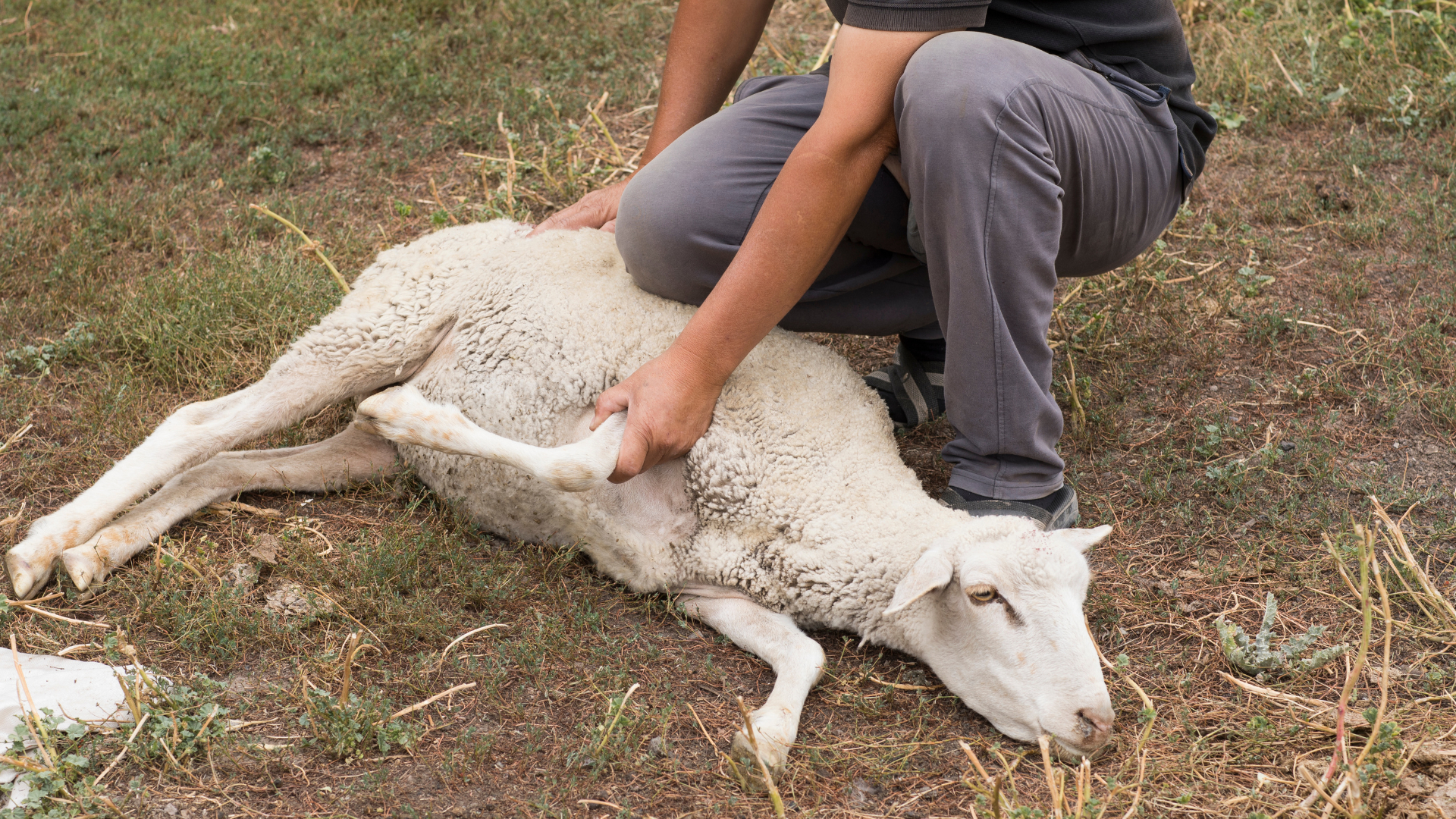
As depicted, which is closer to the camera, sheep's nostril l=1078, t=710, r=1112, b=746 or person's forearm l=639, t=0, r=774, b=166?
sheep's nostril l=1078, t=710, r=1112, b=746

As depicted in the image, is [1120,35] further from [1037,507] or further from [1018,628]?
[1018,628]

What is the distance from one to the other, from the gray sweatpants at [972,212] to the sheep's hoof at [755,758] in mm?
834

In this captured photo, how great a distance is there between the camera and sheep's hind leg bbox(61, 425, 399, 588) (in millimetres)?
2682

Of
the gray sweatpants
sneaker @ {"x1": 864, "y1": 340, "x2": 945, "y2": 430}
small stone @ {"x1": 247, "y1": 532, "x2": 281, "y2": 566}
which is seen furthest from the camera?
sneaker @ {"x1": 864, "y1": 340, "x2": 945, "y2": 430}

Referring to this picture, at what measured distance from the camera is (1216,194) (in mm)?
4645

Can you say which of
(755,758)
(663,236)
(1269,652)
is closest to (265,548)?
(663,236)

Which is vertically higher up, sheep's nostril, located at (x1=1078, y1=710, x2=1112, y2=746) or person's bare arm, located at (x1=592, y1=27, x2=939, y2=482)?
person's bare arm, located at (x1=592, y1=27, x2=939, y2=482)

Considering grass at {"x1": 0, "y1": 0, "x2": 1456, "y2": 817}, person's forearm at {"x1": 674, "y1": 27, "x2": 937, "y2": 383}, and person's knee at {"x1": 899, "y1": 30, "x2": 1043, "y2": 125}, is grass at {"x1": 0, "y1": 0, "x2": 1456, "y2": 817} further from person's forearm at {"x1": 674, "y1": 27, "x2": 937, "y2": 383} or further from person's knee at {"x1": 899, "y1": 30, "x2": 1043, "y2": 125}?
person's knee at {"x1": 899, "y1": 30, "x2": 1043, "y2": 125}

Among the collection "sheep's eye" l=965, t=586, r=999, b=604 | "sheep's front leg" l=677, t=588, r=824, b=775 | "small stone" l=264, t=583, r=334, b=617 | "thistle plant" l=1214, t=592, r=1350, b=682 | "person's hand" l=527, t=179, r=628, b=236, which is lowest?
"thistle plant" l=1214, t=592, r=1350, b=682

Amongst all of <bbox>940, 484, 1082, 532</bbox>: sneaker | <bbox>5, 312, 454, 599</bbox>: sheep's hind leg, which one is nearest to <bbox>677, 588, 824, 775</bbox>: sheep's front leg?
<bbox>940, 484, 1082, 532</bbox>: sneaker

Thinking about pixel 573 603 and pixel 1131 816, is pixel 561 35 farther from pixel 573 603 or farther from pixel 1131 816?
pixel 1131 816

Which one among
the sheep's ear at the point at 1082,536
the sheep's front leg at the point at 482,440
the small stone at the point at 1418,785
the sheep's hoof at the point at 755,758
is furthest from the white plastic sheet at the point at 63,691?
the small stone at the point at 1418,785

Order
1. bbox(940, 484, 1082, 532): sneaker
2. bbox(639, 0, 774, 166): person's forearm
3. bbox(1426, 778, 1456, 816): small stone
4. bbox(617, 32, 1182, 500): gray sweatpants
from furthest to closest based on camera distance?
bbox(639, 0, 774, 166): person's forearm < bbox(940, 484, 1082, 532): sneaker < bbox(617, 32, 1182, 500): gray sweatpants < bbox(1426, 778, 1456, 816): small stone

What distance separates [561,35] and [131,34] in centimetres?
218
